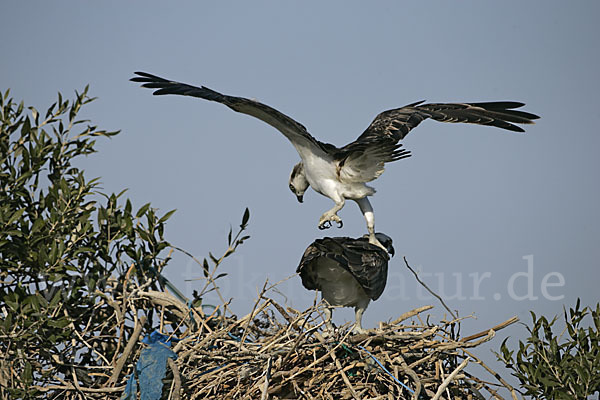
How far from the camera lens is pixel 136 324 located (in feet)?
12.9

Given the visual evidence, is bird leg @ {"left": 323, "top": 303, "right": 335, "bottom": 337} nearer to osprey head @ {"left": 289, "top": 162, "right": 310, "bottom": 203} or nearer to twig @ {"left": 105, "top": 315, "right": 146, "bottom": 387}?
osprey head @ {"left": 289, "top": 162, "right": 310, "bottom": 203}

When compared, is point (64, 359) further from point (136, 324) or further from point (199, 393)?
point (199, 393)

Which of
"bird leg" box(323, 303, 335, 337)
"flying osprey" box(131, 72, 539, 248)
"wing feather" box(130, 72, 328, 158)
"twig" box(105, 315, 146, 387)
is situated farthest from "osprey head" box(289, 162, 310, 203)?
"twig" box(105, 315, 146, 387)

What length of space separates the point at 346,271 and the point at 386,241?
13.7 inches

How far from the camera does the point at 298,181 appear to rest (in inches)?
163

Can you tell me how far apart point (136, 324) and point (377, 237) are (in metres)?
1.27

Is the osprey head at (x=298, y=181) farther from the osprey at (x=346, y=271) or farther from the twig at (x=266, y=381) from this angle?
the twig at (x=266, y=381)

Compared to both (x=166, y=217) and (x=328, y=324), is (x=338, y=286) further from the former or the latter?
(x=166, y=217)

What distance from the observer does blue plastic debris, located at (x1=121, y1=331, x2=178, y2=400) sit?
3613 mm

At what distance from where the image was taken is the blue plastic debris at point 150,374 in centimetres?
361

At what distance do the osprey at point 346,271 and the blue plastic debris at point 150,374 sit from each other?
2.46 ft

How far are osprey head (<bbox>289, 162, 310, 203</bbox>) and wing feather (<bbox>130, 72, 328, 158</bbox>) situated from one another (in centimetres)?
20

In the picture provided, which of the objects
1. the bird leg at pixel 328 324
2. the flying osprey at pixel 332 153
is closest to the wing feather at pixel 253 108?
the flying osprey at pixel 332 153

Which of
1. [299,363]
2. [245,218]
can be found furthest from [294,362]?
[245,218]
